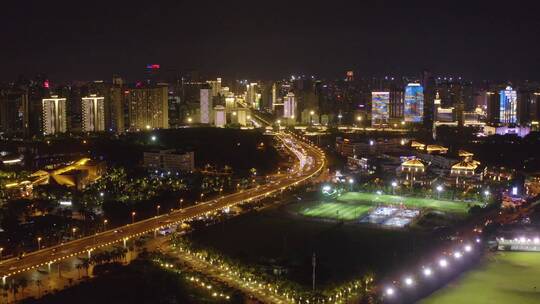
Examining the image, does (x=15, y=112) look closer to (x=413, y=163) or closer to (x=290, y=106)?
(x=290, y=106)

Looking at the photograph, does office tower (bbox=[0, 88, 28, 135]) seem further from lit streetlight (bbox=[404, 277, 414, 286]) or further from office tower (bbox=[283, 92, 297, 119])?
lit streetlight (bbox=[404, 277, 414, 286])

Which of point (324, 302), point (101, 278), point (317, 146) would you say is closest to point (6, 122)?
point (317, 146)

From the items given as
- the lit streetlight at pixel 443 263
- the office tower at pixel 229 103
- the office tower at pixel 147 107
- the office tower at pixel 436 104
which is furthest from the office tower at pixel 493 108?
the lit streetlight at pixel 443 263

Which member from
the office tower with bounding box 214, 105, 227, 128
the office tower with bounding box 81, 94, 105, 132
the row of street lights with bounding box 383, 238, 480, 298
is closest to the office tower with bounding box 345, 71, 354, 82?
the office tower with bounding box 214, 105, 227, 128

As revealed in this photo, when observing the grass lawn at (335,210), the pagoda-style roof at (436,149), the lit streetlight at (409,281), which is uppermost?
the pagoda-style roof at (436,149)

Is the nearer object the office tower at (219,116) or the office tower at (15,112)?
the office tower at (15,112)

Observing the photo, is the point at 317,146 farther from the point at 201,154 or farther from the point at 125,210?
the point at 125,210

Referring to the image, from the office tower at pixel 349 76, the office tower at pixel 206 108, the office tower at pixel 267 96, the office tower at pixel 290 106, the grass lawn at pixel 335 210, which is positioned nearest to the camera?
the grass lawn at pixel 335 210

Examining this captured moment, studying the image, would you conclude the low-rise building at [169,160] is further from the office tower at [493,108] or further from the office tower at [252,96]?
the office tower at [252,96]
